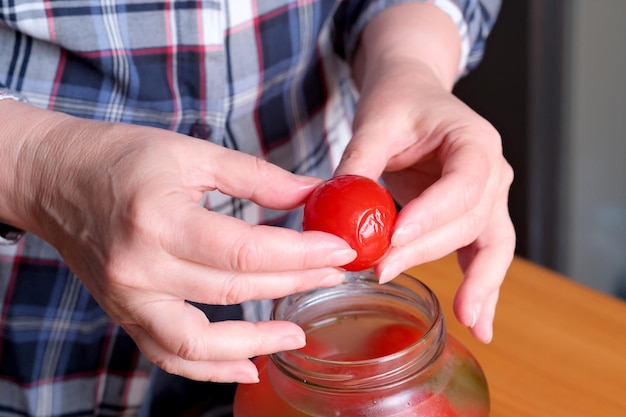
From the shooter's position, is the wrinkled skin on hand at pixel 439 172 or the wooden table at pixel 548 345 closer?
the wrinkled skin on hand at pixel 439 172

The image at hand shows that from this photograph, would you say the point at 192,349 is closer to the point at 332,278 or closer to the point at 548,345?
the point at 332,278

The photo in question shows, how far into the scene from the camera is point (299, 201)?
57 centimetres

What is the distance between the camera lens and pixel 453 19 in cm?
89

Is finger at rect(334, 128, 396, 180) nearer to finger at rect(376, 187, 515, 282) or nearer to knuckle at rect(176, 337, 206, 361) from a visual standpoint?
finger at rect(376, 187, 515, 282)

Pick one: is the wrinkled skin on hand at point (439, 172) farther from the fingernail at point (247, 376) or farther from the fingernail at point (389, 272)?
the fingernail at point (247, 376)

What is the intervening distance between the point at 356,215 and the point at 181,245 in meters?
0.11

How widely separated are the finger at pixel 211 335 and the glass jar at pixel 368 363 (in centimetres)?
2

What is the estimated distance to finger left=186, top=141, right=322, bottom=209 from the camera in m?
0.54

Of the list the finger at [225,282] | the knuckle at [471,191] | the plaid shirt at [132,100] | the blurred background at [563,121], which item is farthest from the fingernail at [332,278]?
the blurred background at [563,121]

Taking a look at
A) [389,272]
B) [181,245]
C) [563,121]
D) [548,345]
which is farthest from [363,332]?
[563,121]

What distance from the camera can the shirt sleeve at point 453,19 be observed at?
2.90ft

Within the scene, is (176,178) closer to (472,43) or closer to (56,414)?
(56,414)

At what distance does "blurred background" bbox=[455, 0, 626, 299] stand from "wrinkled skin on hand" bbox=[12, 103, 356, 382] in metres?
1.43

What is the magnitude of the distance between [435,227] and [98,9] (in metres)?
0.38
